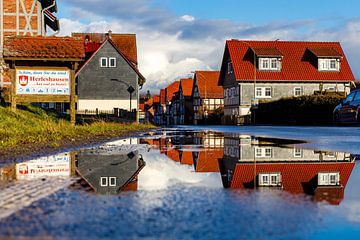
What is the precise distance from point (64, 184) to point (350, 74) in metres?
52.8

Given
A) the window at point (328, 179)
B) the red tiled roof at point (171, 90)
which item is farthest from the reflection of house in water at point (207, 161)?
the red tiled roof at point (171, 90)

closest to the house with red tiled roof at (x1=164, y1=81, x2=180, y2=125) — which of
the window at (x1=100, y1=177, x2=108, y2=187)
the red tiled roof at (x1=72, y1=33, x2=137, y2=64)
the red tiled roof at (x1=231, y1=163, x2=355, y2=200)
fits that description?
the red tiled roof at (x1=72, y1=33, x2=137, y2=64)

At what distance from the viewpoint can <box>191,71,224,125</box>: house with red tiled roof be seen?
72.8m

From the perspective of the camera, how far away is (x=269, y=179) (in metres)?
5.70

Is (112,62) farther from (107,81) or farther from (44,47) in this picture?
(44,47)

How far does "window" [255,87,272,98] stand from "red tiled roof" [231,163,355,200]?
46.8m

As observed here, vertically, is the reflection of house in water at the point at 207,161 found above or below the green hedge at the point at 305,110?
below

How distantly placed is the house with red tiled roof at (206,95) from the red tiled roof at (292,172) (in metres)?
63.0

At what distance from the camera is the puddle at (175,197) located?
330 centimetres

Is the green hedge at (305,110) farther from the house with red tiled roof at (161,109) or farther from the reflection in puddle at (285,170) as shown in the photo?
the house with red tiled roof at (161,109)

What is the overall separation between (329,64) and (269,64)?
6.83 m

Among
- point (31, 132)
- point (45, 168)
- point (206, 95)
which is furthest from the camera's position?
point (206, 95)

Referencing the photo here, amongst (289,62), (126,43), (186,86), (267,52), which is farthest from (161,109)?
(267,52)

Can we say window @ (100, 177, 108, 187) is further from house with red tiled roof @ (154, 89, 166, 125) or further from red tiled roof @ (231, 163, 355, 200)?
house with red tiled roof @ (154, 89, 166, 125)
